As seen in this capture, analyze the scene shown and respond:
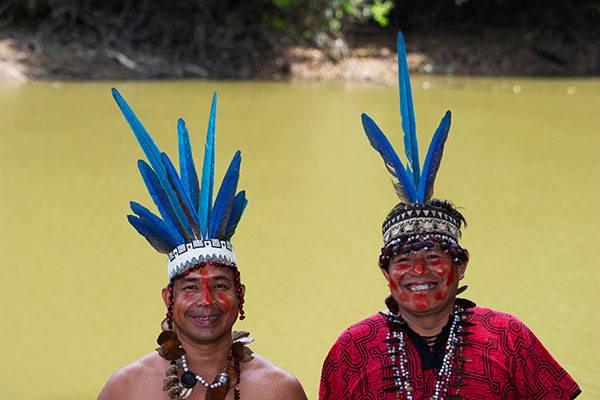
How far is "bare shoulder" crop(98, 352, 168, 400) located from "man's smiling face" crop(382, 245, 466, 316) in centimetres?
65

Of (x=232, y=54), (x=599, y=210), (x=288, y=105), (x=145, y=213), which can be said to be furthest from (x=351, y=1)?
(x=145, y=213)

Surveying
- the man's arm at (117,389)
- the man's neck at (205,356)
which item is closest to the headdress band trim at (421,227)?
the man's neck at (205,356)

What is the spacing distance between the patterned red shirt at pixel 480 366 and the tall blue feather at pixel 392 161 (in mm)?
342

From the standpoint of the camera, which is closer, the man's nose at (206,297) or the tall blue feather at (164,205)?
the man's nose at (206,297)

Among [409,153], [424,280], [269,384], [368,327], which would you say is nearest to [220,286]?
[269,384]

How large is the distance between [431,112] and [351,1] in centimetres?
477

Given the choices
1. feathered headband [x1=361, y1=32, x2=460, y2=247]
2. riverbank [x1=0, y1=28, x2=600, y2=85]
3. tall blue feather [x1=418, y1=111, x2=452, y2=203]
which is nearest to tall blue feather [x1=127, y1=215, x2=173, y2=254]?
feathered headband [x1=361, y1=32, x2=460, y2=247]

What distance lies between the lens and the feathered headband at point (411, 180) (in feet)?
8.35

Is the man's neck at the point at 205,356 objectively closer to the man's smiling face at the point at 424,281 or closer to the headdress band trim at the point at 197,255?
the headdress band trim at the point at 197,255

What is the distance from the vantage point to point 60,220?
6.25 meters

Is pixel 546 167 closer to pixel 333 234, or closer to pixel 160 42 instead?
pixel 333 234

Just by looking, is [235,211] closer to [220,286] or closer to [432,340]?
[220,286]

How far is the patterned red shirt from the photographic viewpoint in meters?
2.48

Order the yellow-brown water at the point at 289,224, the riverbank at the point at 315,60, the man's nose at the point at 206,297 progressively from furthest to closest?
1. the riverbank at the point at 315,60
2. the yellow-brown water at the point at 289,224
3. the man's nose at the point at 206,297
